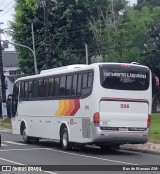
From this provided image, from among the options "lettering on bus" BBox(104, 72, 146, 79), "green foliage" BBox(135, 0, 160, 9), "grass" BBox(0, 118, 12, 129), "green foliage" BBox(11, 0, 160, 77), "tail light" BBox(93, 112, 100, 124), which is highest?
"green foliage" BBox(135, 0, 160, 9)

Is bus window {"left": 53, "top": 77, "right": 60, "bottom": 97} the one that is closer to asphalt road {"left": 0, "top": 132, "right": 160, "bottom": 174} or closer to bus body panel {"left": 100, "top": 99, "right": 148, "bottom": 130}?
asphalt road {"left": 0, "top": 132, "right": 160, "bottom": 174}

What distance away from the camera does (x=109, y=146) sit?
24297mm

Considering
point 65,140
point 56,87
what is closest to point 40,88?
point 56,87

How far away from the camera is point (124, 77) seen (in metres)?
21.9

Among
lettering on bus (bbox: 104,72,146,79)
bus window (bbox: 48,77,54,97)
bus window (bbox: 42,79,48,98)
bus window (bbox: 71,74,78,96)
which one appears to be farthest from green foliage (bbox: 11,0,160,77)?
lettering on bus (bbox: 104,72,146,79)

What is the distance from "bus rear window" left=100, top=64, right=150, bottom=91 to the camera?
2153 centimetres

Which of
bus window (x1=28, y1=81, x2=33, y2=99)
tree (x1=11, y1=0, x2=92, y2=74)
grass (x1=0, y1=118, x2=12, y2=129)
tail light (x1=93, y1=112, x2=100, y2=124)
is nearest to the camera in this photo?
tail light (x1=93, y1=112, x2=100, y2=124)

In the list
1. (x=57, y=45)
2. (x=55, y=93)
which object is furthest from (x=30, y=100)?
(x=57, y=45)

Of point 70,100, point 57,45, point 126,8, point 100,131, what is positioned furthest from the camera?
point 126,8

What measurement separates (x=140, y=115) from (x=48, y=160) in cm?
469

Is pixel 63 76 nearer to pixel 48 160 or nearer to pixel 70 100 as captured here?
pixel 70 100

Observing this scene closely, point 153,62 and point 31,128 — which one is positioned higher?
point 153,62

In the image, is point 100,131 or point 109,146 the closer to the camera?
point 100,131

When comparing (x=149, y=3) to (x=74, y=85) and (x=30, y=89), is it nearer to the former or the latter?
(x=30, y=89)
